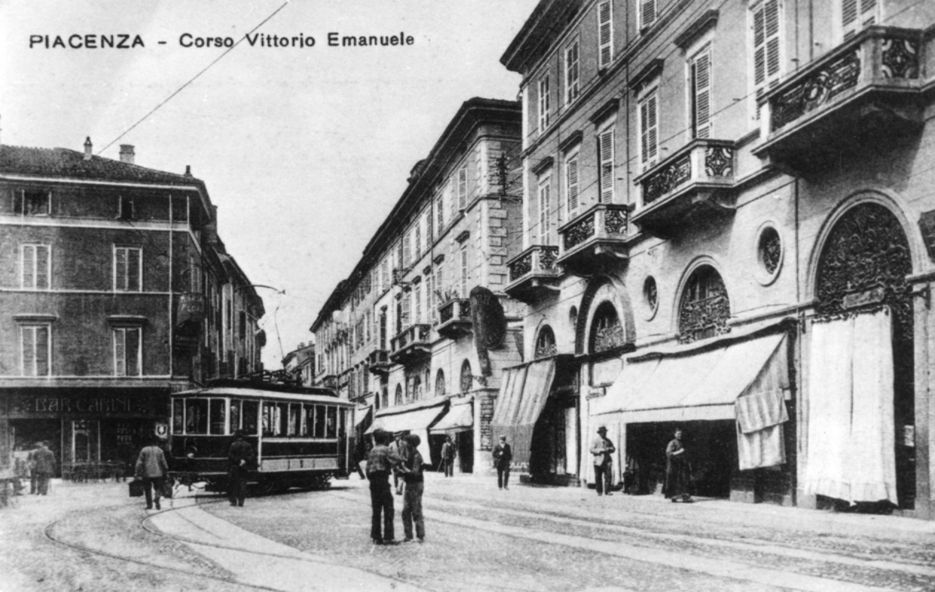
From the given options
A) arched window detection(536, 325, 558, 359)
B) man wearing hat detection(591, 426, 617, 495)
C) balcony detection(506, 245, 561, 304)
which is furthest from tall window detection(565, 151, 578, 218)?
man wearing hat detection(591, 426, 617, 495)

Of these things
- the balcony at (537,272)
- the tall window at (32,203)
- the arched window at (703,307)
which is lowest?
the arched window at (703,307)

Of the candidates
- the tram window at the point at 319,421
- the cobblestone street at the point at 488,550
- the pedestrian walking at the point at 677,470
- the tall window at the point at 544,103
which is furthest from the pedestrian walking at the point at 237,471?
the tall window at the point at 544,103

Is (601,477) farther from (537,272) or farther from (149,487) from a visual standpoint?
(149,487)

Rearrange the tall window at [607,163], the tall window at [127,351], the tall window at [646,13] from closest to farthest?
1. the tall window at [646,13]
2. the tall window at [607,163]
3. the tall window at [127,351]

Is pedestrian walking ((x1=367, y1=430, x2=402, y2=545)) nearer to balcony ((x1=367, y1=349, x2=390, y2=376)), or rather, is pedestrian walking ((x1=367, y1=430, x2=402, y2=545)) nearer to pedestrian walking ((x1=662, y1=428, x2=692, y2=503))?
pedestrian walking ((x1=662, y1=428, x2=692, y2=503))

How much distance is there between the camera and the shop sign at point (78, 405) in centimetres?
3597

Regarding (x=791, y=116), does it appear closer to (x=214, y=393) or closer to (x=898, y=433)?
(x=898, y=433)

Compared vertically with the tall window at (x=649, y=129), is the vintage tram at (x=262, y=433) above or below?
below

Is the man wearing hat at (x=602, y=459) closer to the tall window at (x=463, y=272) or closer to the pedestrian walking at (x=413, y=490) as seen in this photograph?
the pedestrian walking at (x=413, y=490)

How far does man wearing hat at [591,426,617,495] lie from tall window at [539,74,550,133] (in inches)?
433

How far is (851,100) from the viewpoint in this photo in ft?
43.8

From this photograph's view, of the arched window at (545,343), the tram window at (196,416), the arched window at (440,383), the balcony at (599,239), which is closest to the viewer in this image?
the tram window at (196,416)

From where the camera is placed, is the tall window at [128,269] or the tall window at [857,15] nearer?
the tall window at [857,15]

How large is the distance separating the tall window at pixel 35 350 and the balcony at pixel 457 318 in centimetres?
1463
